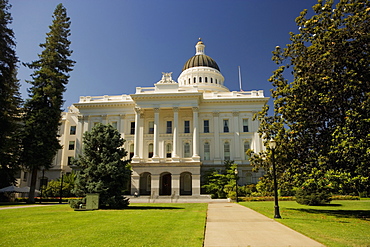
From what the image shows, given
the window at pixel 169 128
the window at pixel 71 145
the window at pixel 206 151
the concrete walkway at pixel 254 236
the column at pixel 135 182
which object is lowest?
the concrete walkway at pixel 254 236

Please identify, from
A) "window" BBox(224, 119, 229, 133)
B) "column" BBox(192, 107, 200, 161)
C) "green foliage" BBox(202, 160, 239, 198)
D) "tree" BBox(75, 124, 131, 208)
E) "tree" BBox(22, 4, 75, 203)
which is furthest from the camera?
"window" BBox(224, 119, 229, 133)

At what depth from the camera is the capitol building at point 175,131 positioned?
41.0 metres

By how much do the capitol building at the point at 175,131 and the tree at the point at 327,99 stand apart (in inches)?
890

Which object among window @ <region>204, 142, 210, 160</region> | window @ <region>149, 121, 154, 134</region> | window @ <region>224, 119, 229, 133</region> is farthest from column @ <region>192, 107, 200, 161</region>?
window @ <region>149, 121, 154, 134</region>

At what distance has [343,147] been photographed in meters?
14.3

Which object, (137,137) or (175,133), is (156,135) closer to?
(175,133)

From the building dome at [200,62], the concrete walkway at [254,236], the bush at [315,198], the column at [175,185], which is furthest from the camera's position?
the building dome at [200,62]

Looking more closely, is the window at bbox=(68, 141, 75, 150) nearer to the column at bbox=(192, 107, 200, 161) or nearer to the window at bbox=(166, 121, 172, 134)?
the window at bbox=(166, 121, 172, 134)

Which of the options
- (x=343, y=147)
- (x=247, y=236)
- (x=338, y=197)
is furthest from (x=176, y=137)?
(x=247, y=236)

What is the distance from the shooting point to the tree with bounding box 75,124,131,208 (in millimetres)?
23047

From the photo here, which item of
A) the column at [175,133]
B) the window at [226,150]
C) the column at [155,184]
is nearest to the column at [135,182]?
the column at [155,184]

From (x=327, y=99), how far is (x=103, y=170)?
17.7 metres

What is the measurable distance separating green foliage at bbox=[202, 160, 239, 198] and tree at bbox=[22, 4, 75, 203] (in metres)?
21.5

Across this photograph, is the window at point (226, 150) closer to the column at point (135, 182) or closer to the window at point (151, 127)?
the window at point (151, 127)
